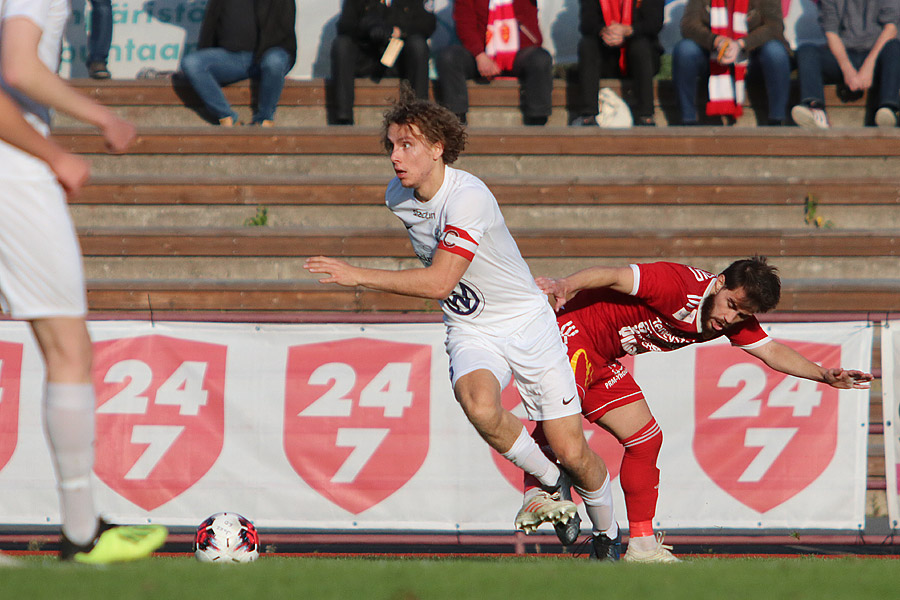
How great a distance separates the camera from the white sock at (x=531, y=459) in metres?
4.86

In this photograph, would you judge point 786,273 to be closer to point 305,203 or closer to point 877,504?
point 877,504

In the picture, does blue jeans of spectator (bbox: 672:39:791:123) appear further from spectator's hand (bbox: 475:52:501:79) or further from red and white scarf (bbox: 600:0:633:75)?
spectator's hand (bbox: 475:52:501:79)

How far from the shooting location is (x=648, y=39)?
10.8m

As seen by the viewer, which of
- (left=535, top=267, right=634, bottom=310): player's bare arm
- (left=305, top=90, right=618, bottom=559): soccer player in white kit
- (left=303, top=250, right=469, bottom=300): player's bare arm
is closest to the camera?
(left=303, top=250, right=469, bottom=300): player's bare arm

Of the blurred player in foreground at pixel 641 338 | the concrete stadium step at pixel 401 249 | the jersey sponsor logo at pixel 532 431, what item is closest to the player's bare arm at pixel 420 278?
the blurred player in foreground at pixel 641 338

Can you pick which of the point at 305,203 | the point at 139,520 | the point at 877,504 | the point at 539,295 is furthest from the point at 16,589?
the point at 305,203

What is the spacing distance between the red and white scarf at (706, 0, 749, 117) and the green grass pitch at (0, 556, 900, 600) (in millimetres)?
8067

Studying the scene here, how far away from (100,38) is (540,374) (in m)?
8.54

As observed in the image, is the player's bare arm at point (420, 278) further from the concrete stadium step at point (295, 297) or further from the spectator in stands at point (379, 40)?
the spectator in stands at point (379, 40)

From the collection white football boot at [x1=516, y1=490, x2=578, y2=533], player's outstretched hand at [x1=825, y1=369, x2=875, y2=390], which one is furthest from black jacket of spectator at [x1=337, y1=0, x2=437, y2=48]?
white football boot at [x1=516, y1=490, x2=578, y2=533]

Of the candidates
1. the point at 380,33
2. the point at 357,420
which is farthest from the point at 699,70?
the point at 357,420

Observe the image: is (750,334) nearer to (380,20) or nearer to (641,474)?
(641,474)

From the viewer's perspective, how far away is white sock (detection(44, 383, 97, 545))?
301 cm

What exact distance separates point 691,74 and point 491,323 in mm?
6847
